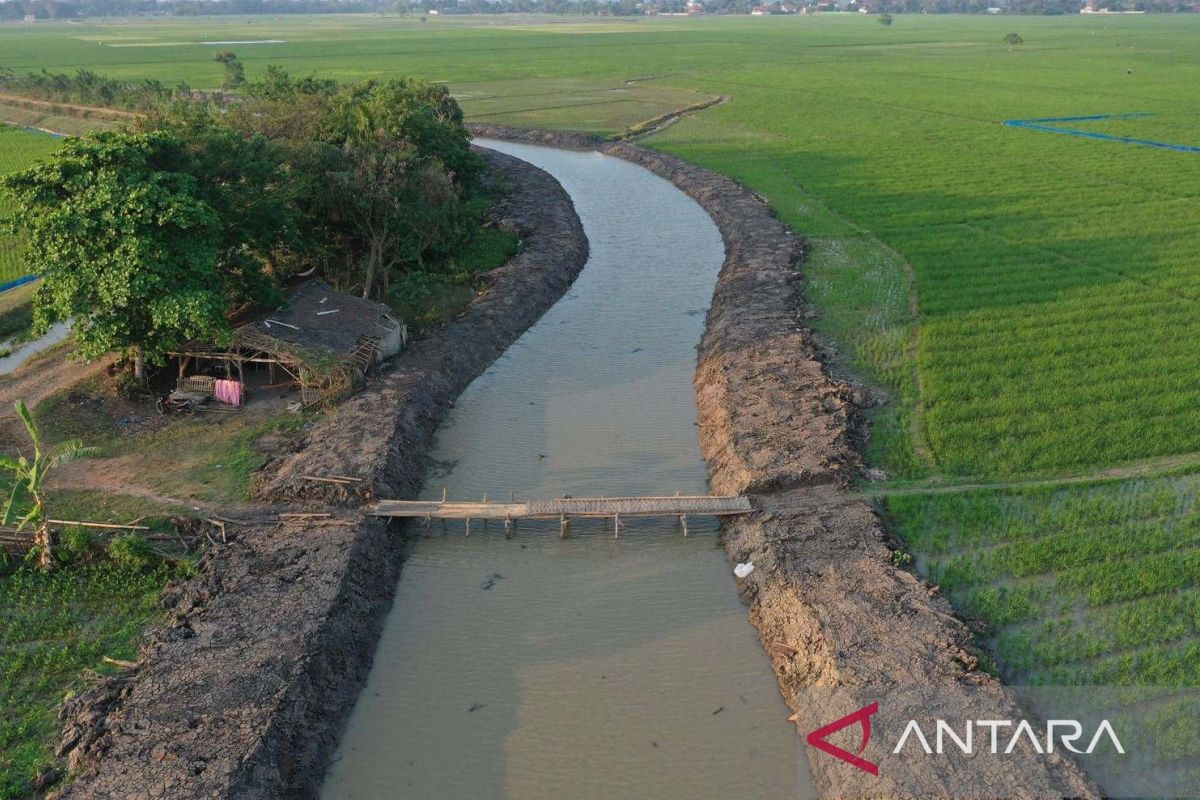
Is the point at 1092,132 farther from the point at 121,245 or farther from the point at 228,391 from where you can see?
the point at 121,245

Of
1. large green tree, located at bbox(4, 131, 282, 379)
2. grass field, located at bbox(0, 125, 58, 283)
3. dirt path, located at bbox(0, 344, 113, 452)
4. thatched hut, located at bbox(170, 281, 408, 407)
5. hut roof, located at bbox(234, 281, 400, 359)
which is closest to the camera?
large green tree, located at bbox(4, 131, 282, 379)

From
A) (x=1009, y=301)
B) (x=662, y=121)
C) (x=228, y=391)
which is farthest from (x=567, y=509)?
(x=662, y=121)

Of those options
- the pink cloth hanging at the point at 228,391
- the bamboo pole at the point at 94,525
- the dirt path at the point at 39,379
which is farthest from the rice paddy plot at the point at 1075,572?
the dirt path at the point at 39,379

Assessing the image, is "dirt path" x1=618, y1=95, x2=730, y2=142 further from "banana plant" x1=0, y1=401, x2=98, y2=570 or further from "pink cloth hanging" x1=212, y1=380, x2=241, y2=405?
"banana plant" x1=0, y1=401, x2=98, y2=570

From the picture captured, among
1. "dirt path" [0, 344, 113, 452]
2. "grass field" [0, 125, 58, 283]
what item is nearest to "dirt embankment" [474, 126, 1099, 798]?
"dirt path" [0, 344, 113, 452]

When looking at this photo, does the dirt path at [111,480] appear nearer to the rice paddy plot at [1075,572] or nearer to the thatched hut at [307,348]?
the thatched hut at [307,348]

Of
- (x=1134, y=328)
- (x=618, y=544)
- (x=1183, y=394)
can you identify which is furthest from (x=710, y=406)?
(x=1134, y=328)
